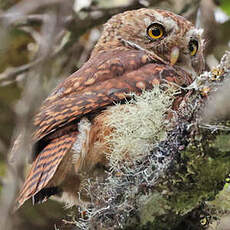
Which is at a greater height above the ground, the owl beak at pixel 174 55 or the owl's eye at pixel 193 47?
the owl beak at pixel 174 55

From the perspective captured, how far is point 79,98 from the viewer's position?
2.72 m

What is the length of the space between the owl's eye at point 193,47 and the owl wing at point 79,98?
0.44 meters

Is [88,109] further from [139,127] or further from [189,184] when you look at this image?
[189,184]

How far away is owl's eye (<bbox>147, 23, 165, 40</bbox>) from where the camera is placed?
3.47 meters

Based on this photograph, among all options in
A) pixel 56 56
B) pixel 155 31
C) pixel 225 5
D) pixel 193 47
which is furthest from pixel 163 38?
pixel 225 5

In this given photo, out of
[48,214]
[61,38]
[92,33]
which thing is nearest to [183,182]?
[48,214]

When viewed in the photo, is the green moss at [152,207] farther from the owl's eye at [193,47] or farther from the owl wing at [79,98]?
the owl's eye at [193,47]

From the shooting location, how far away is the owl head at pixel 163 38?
3.42 meters

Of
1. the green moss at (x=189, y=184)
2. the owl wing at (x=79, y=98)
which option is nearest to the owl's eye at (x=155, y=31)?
the owl wing at (x=79, y=98)

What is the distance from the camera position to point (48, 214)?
146 inches

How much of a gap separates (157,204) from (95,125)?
0.75 m

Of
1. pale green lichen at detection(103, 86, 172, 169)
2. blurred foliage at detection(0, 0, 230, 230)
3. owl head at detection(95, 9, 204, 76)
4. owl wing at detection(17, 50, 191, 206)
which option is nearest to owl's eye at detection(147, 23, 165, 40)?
owl head at detection(95, 9, 204, 76)

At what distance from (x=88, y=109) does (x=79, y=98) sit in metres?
0.11

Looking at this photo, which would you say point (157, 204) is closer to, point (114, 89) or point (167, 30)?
point (114, 89)
